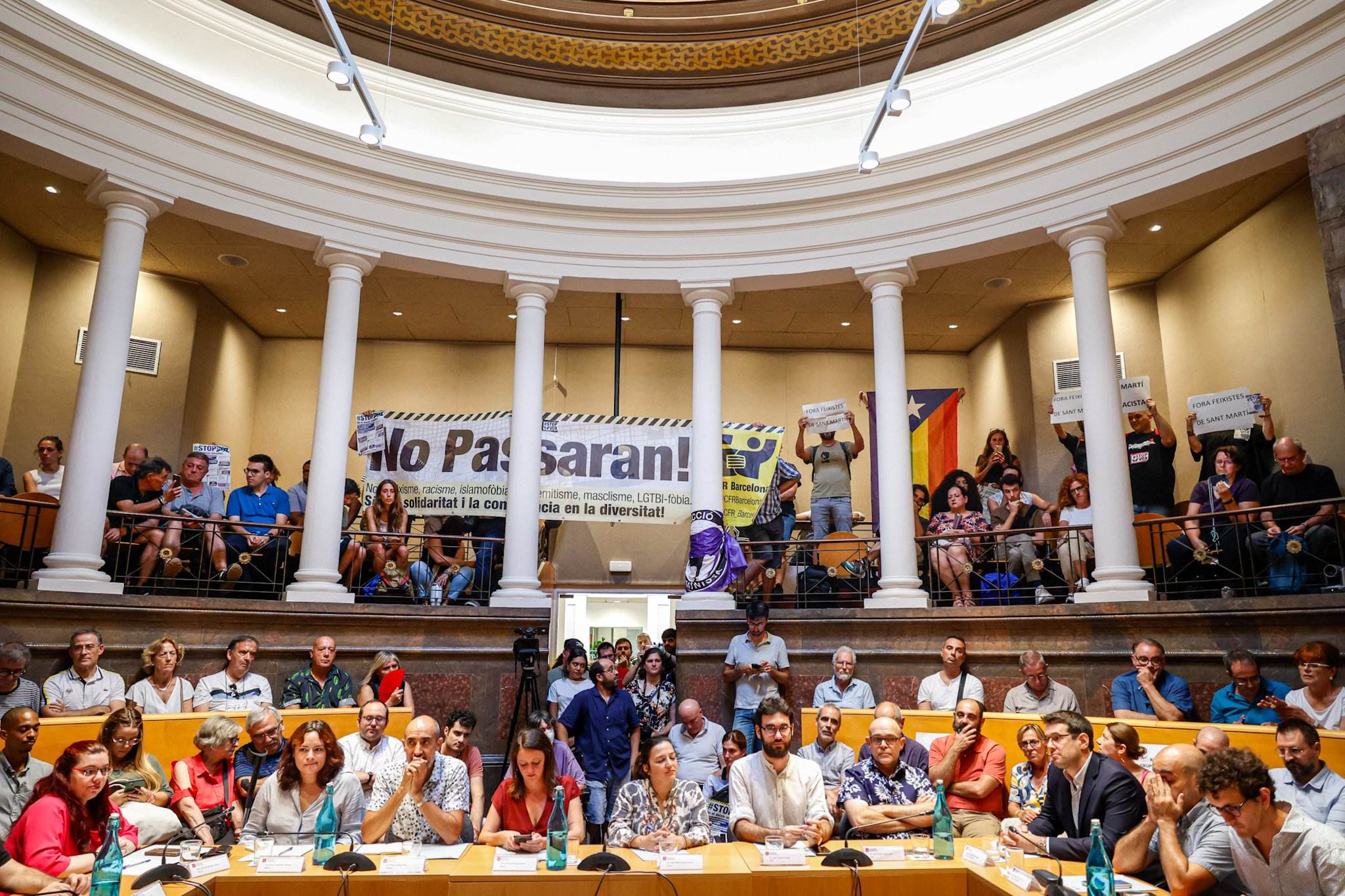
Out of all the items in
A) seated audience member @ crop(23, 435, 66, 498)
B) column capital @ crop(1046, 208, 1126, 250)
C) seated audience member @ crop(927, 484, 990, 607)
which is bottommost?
seated audience member @ crop(927, 484, 990, 607)

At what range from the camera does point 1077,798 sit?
15.5 feet

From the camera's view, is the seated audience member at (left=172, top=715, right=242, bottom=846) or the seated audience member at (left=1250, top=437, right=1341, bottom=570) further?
the seated audience member at (left=1250, top=437, right=1341, bottom=570)

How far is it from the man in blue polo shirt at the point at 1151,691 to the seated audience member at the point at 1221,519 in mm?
1562

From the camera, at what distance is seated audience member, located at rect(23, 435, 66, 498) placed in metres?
8.89

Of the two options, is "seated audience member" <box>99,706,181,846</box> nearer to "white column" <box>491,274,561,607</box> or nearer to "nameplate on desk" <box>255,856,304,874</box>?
"nameplate on desk" <box>255,856,304,874</box>

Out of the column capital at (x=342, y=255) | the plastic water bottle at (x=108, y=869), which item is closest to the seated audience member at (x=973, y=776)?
the plastic water bottle at (x=108, y=869)

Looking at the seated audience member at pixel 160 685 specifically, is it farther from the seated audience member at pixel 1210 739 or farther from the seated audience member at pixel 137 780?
the seated audience member at pixel 1210 739

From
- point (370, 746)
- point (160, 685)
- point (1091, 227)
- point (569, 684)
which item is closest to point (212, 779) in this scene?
point (370, 746)

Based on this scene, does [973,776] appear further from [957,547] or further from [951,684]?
[957,547]

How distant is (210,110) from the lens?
30.6 feet

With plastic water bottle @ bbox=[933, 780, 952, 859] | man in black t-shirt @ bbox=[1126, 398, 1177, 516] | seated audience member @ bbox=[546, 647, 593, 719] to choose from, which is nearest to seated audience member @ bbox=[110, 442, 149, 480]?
seated audience member @ bbox=[546, 647, 593, 719]

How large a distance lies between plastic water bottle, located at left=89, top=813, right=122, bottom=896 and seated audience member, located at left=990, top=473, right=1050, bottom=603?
7.49 meters

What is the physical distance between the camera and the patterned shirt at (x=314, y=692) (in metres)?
7.65

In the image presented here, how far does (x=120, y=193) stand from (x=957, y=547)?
28.8 feet
